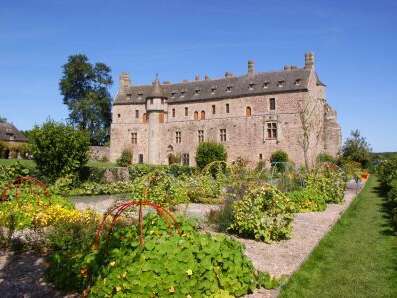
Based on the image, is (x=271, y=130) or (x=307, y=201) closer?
(x=307, y=201)

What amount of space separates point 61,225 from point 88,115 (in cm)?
4397

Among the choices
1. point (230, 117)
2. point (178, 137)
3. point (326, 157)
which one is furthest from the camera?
point (178, 137)

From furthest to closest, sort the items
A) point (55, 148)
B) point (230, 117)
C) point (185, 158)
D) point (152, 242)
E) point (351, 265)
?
point (185, 158)
point (230, 117)
point (55, 148)
point (351, 265)
point (152, 242)

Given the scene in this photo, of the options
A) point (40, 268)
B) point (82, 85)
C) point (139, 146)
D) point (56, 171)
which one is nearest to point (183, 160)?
point (139, 146)

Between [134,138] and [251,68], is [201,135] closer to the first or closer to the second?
[134,138]

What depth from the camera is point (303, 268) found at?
7.04 meters

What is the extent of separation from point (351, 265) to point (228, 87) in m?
35.5

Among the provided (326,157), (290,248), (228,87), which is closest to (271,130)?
(326,157)

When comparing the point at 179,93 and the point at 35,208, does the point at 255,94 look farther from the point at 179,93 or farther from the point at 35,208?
the point at 35,208

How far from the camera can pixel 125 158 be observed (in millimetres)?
44656

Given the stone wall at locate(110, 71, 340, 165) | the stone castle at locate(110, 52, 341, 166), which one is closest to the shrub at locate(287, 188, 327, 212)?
the stone wall at locate(110, 71, 340, 165)

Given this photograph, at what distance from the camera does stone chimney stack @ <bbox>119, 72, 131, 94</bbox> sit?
48209 millimetres

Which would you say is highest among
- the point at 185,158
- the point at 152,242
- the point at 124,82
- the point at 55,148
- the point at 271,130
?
the point at 124,82

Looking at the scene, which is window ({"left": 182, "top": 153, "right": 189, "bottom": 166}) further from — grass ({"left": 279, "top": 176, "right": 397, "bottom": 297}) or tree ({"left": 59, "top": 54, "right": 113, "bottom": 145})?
grass ({"left": 279, "top": 176, "right": 397, "bottom": 297})
